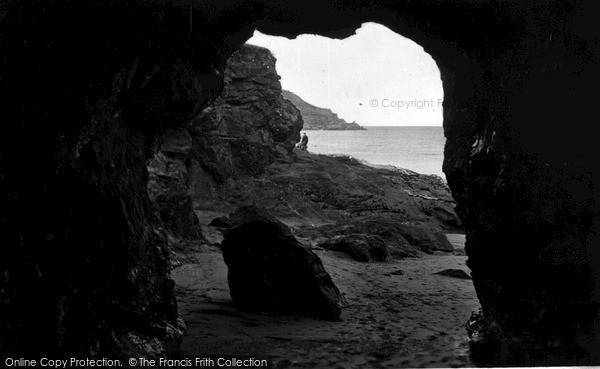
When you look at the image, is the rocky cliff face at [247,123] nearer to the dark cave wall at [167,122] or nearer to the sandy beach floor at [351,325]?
the sandy beach floor at [351,325]

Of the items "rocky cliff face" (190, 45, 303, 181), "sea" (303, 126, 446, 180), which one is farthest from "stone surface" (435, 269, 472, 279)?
"sea" (303, 126, 446, 180)

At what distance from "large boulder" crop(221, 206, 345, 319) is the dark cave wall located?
2183mm

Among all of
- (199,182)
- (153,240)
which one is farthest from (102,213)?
(199,182)

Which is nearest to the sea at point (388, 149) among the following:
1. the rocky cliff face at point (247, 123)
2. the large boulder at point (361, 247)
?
the rocky cliff face at point (247, 123)

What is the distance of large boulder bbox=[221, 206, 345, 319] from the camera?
28.9 feet

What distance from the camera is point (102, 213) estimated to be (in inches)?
222

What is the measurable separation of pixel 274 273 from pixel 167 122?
3.09 metres

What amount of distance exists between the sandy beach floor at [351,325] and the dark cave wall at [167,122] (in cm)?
81

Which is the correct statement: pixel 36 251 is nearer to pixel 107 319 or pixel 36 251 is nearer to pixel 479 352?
pixel 107 319

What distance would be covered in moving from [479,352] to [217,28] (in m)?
5.54

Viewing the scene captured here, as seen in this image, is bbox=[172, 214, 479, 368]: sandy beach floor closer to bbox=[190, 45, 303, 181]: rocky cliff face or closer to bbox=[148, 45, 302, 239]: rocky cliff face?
bbox=[148, 45, 302, 239]: rocky cliff face

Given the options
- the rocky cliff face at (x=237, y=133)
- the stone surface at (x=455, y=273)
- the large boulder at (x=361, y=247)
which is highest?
the rocky cliff face at (x=237, y=133)

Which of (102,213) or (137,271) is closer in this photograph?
(102,213)

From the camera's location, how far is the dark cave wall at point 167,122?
4.65 metres
